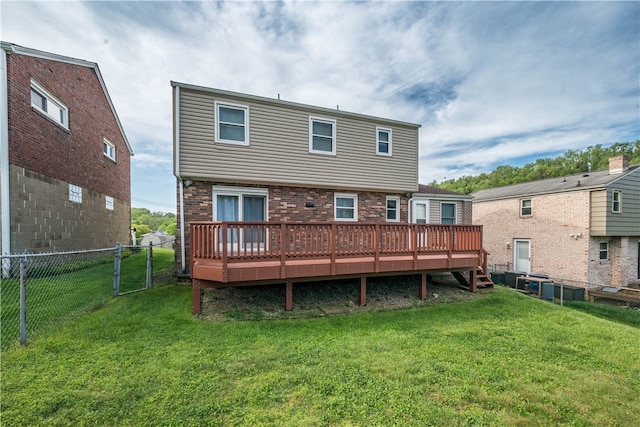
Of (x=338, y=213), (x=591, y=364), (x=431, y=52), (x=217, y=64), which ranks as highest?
(x=431, y=52)

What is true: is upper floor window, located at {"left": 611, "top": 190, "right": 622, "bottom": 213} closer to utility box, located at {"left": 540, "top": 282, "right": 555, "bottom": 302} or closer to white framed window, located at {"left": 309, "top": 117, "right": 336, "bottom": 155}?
utility box, located at {"left": 540, "top": 282, "right": 555, "bottom": 302}

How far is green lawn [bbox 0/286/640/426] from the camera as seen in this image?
2773 millimetres

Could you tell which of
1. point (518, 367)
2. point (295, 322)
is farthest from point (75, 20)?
point (518, 367)

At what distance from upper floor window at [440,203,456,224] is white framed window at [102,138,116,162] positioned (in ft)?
54.1

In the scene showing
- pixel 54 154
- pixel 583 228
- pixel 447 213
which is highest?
pixel 54 154

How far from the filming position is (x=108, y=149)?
1373cm

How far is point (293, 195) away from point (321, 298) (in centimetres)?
358

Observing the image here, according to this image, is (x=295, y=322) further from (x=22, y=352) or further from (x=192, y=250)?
(x=22, y=352)

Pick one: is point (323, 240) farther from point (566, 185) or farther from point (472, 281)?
point (566, 185)

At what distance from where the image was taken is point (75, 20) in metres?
7.51

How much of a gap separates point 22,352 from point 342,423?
4498 millimetres

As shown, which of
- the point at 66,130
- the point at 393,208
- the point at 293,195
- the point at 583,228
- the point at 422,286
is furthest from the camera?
the point at 583,228

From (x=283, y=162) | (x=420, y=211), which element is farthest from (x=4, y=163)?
(x=420, y=211)

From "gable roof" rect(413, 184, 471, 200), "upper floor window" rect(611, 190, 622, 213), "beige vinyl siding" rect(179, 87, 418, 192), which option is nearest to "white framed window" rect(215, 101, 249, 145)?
"beige vinyl siding" rect(179, 87, 418, 192)
